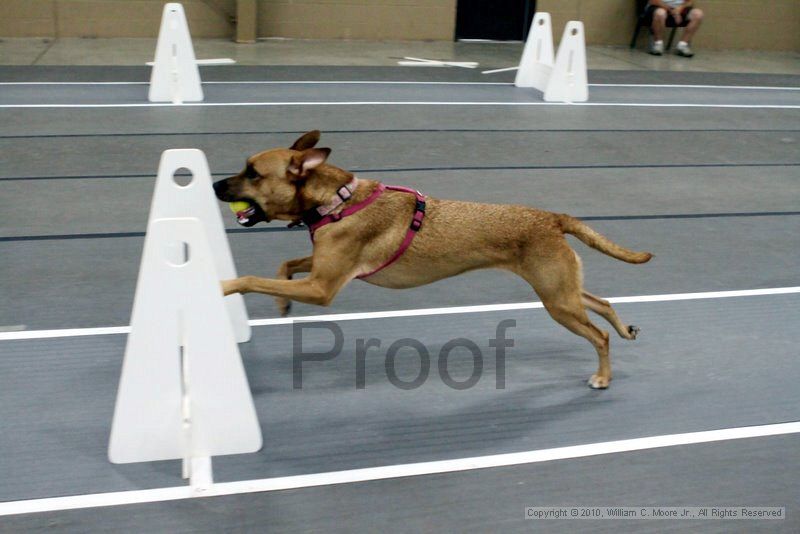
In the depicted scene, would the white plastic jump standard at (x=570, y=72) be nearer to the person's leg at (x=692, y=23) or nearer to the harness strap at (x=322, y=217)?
the person's leg at (x=692, y=23)

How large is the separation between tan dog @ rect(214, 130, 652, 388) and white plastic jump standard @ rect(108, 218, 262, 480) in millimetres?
603

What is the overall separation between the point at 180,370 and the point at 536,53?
29.7ft

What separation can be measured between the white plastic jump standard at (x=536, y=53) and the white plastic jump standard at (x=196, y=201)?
303 inches

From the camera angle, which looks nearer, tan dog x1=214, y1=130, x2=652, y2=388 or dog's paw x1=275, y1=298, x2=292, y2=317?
tan dog x1=214, y1=130, x2=652, y2=388

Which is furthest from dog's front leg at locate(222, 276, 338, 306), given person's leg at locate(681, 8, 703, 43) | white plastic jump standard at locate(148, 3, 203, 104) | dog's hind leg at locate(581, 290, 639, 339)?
person's leg at locate(681, 8, 703, 43)

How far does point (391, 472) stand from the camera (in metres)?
3.59

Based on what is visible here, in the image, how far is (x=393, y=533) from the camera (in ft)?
10.5

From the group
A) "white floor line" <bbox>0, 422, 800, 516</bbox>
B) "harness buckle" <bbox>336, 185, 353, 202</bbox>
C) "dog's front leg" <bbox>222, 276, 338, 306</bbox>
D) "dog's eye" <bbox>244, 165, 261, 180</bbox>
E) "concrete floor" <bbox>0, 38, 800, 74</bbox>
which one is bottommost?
"concrete floor" <bbox>0, 38, 800, 74</bbox>

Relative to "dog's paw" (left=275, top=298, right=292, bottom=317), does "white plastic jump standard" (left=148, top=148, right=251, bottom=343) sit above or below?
above

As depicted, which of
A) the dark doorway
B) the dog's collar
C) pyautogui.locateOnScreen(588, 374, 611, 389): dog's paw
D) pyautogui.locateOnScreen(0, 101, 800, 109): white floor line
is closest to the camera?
the dog's collar

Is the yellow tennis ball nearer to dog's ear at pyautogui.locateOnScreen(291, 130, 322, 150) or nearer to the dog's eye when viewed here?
the dog's eye

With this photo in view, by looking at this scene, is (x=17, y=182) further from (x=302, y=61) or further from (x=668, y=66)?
(x=668, y=66)

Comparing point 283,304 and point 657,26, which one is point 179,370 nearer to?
point 283,304

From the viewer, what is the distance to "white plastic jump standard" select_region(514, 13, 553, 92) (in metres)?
11.6
